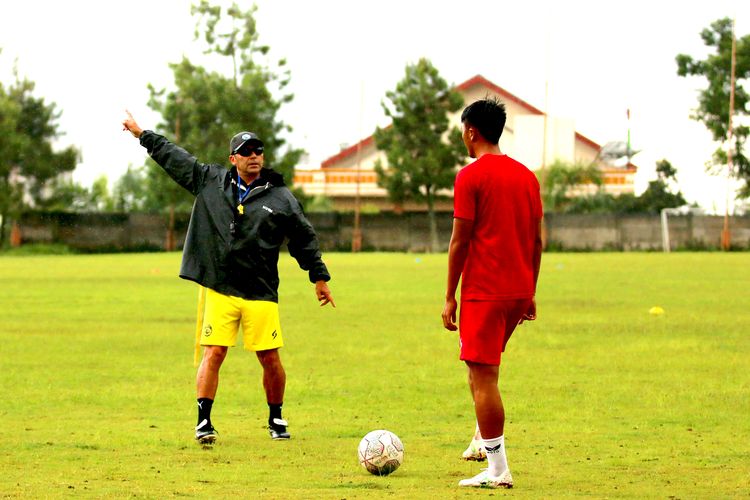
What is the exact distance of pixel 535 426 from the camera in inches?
424

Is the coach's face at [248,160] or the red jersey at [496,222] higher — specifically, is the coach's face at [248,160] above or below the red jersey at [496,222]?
Result: above

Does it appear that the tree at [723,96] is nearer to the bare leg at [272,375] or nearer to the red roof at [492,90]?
the red roof at [492,90]

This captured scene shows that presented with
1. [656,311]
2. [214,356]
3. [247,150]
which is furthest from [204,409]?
[656,311]

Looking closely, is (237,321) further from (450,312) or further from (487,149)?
(487,149)

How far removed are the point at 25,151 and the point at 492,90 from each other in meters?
29.8

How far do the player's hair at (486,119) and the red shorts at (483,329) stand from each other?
2.89 feet

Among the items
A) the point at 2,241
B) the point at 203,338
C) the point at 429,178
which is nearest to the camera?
the point at 203,338

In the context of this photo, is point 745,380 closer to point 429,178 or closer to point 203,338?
point 203,338

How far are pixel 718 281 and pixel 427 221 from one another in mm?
38450

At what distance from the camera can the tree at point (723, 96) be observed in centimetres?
7719

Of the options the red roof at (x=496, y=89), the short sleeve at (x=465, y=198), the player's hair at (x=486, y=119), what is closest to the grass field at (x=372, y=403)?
the short sleeve at (x=465, y=198)

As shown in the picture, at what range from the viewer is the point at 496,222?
25.7 ft

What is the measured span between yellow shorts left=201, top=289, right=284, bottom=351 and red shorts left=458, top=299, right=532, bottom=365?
2305 mm

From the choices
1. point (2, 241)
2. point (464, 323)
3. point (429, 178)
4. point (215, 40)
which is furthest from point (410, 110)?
point (464, 323)
